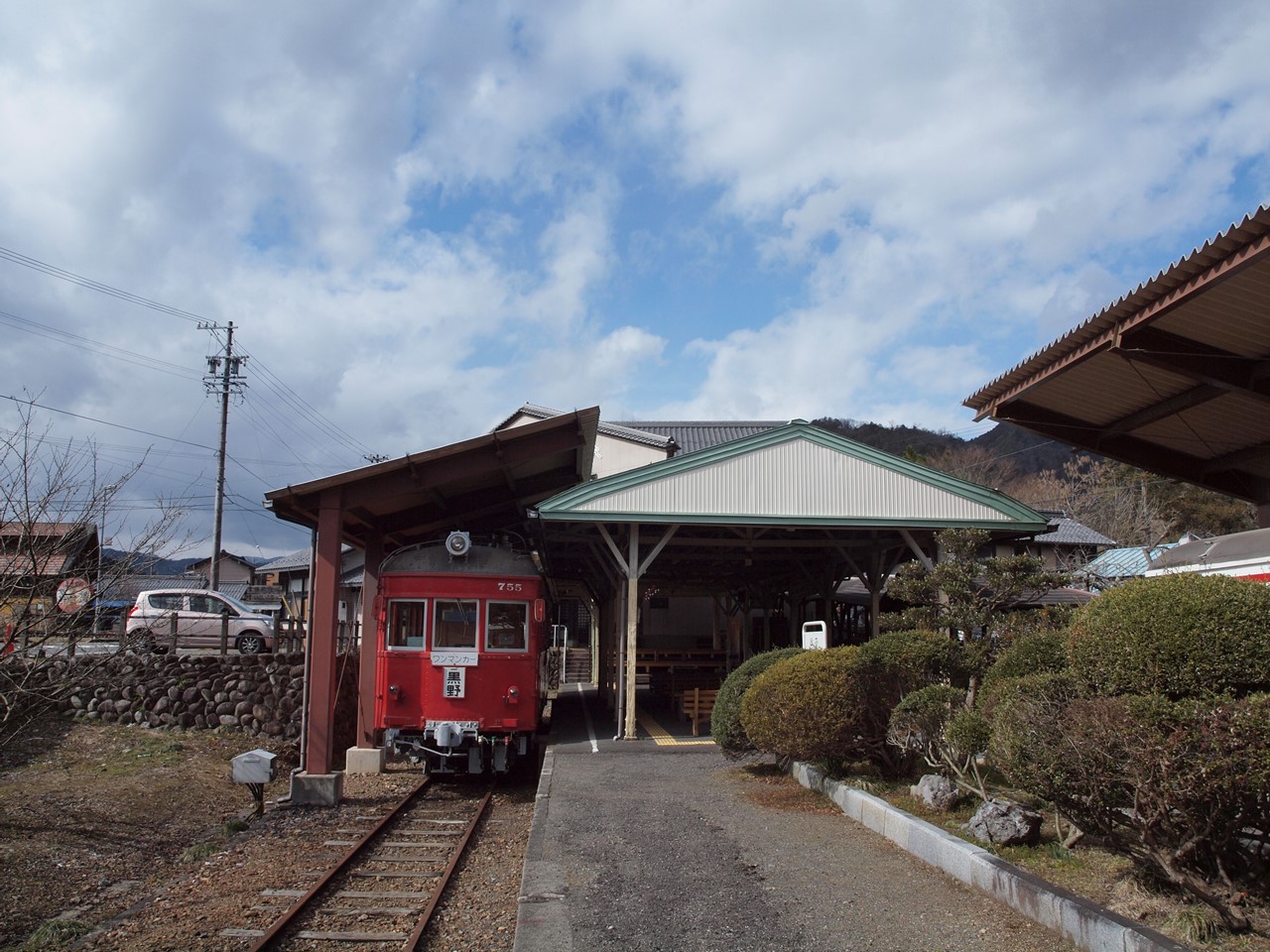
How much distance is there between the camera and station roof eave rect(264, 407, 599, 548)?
34.9 ft

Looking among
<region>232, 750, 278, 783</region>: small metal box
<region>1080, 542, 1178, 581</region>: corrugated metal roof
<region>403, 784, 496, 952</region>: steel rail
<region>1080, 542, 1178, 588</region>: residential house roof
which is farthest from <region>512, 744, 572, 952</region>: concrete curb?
<region>1080, 542, 1178, 581</region>: corrugated metal roof

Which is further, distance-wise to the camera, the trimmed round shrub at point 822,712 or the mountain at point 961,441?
the mountain at point 961,441

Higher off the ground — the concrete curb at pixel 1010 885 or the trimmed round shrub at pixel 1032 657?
the trimmed round shrub at pixel 1032 657

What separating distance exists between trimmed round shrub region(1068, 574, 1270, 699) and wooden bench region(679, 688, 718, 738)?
927 centimetres

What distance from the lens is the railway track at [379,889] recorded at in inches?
227

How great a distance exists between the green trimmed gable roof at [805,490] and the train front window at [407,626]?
285 centimetres

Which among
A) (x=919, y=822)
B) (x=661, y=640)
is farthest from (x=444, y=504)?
(x=661, y=640)

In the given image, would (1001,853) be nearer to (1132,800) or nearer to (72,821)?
(1132,800)

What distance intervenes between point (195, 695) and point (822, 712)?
11.5 m

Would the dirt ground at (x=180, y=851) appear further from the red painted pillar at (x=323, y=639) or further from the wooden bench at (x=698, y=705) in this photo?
the wooden bench at (x=698, y=705)

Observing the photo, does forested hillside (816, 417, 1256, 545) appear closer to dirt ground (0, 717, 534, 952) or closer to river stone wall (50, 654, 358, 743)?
river stone wall (50, 654, 358, 743)

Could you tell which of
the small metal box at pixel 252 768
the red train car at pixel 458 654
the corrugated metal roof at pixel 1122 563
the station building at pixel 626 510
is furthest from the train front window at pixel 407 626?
the corrugated metal roof at pixel 1122 563

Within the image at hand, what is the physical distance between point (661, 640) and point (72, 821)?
17678 millimetres

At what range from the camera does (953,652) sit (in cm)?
826
